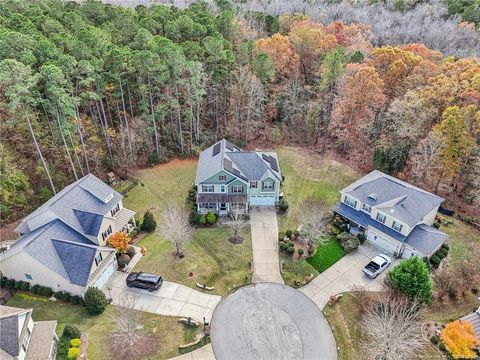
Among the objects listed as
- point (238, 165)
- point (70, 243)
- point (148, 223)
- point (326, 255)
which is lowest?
point (326, 255)

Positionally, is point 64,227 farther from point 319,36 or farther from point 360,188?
point 319,36

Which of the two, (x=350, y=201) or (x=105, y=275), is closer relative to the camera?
(x=105, y=275)

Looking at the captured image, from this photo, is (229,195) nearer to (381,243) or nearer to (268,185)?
(268,185)

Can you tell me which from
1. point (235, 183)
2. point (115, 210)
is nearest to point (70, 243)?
point (115, 210)

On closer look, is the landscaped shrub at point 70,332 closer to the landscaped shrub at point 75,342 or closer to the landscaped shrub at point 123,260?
the landscaped shrub at point 75,342

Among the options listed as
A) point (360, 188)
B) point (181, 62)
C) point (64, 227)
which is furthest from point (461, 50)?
point (64, 227)

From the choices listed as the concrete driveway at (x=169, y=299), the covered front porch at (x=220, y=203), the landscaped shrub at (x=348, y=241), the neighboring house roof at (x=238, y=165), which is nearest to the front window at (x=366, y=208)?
the landscaped shrub at (x=348, y=241)

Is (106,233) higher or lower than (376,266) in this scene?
higher

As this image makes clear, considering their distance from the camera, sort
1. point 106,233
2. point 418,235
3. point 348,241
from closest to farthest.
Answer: point 106,233
point 418,235
point 348,241
